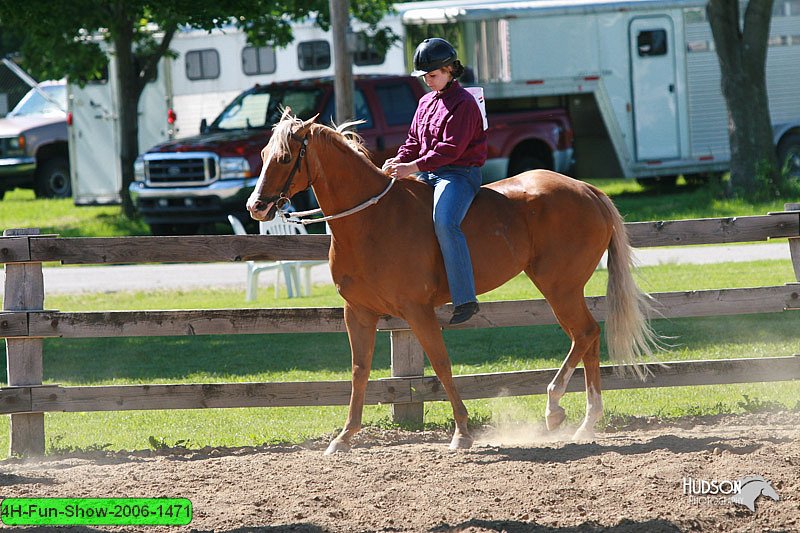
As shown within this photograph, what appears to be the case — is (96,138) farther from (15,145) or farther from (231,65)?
(15,145)

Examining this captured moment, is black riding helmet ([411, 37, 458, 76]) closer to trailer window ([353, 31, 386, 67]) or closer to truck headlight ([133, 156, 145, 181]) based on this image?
truck headlight ([133, 156, 145, 181])

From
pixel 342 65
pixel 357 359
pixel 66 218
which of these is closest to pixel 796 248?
pixel 357 359

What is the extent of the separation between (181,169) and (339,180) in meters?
11.1

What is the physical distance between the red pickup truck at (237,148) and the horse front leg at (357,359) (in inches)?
374

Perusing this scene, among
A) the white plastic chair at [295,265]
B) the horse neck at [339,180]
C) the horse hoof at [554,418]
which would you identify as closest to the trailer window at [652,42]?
the white plastic chair at [295,265]

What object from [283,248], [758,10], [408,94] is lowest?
[283,248]

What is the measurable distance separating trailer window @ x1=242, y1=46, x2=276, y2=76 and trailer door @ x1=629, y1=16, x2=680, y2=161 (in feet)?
24.6

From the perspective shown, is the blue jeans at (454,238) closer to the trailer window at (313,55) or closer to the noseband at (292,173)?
the noseband at (292,173)

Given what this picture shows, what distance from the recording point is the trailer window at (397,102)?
17.5 metres

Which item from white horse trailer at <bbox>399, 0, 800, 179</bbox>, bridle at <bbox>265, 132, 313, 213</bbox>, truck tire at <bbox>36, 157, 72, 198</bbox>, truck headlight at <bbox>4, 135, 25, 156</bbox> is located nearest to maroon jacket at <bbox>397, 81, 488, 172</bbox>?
bridle at <bbox>265, 132, 313, 213</bbox>

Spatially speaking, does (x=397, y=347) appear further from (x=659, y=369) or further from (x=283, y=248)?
(x=659, y=369)

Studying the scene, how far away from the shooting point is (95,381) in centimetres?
942

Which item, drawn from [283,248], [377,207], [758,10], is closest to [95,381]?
[283,248]

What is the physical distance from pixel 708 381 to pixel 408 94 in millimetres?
10889
